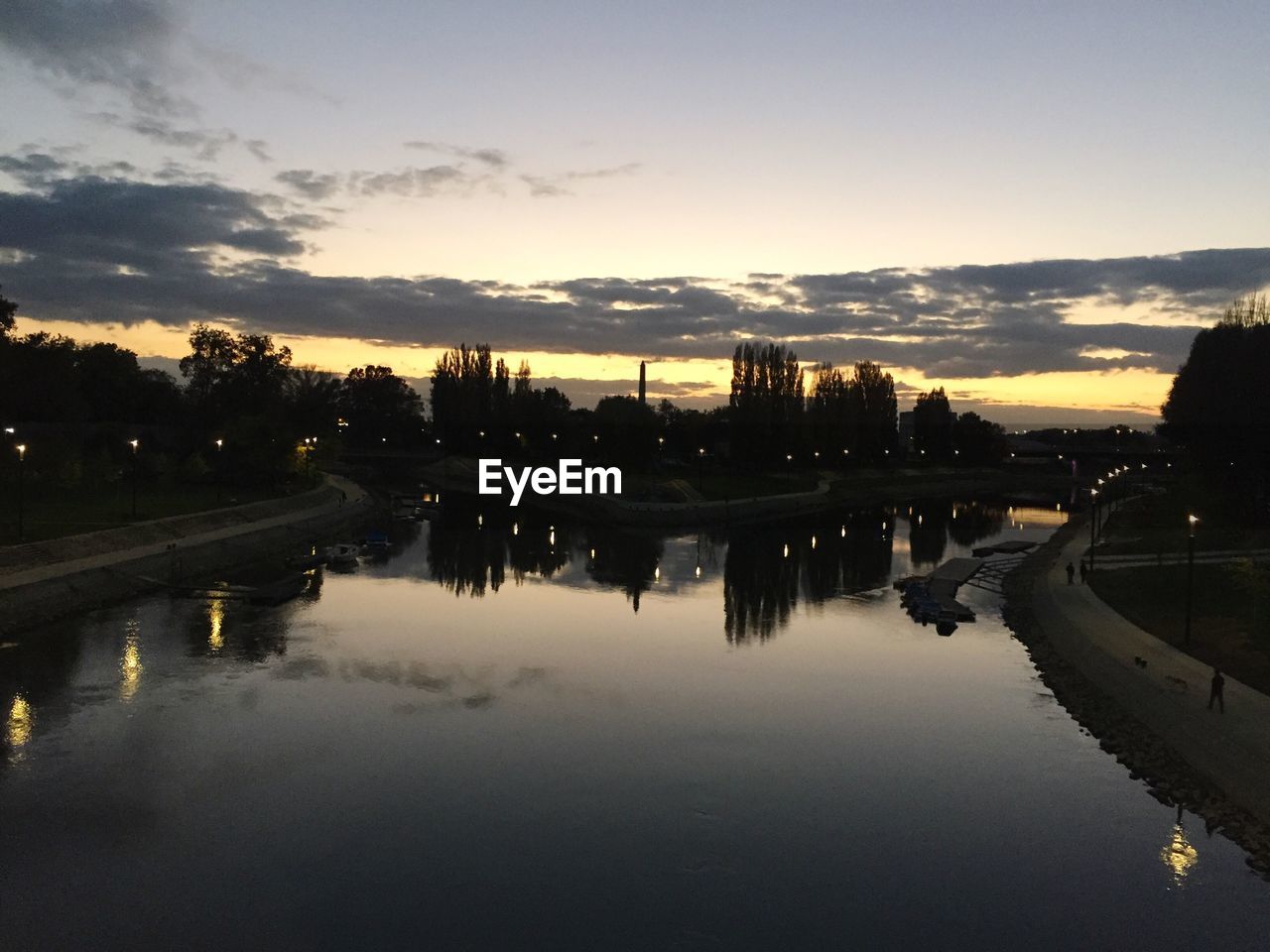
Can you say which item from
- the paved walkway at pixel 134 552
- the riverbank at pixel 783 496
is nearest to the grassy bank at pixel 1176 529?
the riverbank at pixel 783 496

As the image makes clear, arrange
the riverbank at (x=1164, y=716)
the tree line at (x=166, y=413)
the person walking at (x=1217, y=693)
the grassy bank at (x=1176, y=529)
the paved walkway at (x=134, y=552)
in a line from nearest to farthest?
the riverbank at (x=1164, y=716) → the person walking at (x=1217, y=693) → the paved walkway at (x=134, y=552) → the grassy bank at (x=1176, y=529) → the tree line at (x=166, y=413)

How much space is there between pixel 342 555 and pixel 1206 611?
1752 inches

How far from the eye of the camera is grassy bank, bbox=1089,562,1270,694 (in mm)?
29734

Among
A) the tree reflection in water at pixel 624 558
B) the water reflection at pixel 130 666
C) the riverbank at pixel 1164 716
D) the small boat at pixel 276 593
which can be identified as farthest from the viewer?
the tree reflection in water at pixel 624 558

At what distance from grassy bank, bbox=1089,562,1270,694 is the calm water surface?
5.06m

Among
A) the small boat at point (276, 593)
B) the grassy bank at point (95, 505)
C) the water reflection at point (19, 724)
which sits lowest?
the small boat at point (276, 593)

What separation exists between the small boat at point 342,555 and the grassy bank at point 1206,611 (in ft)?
133

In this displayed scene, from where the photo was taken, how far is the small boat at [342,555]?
5712cm

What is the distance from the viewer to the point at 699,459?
12675 centimetres

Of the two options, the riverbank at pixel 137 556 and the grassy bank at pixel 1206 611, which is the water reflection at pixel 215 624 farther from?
the grassy bank at pixel 1206 611

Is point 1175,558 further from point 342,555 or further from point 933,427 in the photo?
point 933,427

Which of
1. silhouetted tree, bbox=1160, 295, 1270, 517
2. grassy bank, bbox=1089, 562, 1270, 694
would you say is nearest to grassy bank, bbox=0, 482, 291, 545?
grassy bank, bbox=1089, 562, 1270, 694

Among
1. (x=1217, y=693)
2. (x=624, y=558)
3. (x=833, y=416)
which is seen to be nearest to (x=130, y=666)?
(x=1217, y=693)

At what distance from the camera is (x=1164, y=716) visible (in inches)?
1027
